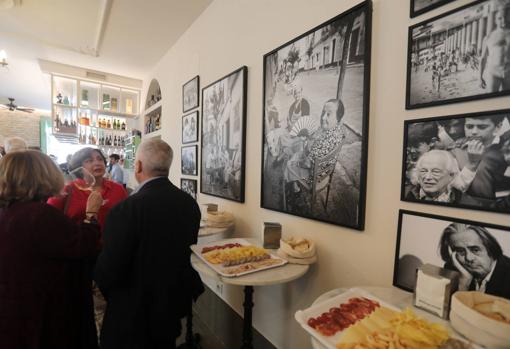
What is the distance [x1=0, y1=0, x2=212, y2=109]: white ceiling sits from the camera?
2945 millimetres

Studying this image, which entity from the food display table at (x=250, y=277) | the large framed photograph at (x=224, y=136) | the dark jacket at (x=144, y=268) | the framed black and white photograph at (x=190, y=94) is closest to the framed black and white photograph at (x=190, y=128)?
the framed black and white photograph at (x=190, y=94)

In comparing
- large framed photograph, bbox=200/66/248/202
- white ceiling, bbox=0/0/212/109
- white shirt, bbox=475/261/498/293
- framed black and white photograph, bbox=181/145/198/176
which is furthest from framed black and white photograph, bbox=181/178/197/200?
white shirt, bbox=475/261/498/293

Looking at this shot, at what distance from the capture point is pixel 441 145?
104cm

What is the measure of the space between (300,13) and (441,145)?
1.20m

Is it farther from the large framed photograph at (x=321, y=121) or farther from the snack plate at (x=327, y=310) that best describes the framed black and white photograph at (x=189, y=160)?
the snack plate at (x=327, y=310)

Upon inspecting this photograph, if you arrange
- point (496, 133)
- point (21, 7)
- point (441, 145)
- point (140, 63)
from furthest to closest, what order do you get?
1. point (140, 63)
2. point (21, 7)
3. point (441, 145)
4. point (496, 133)

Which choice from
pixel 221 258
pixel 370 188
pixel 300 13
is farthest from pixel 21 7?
pixel 370 188

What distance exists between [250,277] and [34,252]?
98 centimetres

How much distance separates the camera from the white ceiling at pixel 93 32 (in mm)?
2945

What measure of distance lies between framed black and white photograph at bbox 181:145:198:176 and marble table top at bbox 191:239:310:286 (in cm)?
184

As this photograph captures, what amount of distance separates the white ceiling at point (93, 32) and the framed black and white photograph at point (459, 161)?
271 cm

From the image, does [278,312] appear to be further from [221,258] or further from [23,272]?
[23,272]

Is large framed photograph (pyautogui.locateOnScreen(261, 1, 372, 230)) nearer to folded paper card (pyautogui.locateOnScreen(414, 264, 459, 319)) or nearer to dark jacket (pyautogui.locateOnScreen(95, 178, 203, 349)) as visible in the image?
folded paper card (pyautogui.locateOnScreen(414, 264, 459, 319))

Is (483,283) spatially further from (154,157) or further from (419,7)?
(154,157)
